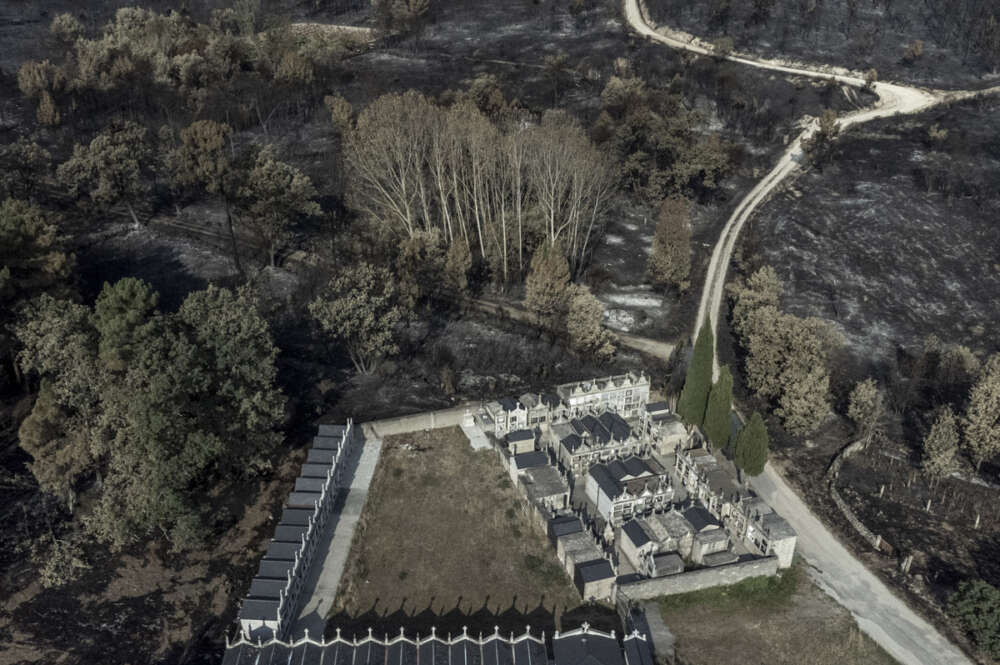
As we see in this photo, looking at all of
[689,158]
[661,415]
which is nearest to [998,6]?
[689,158]

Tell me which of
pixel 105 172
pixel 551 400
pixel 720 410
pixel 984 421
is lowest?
pixel 551 400

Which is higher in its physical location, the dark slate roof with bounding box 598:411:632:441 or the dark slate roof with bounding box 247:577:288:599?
the dark slate roof with bounding box 598:411:632:441

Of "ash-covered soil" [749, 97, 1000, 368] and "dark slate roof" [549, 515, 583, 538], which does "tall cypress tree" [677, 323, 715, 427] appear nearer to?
"dark slate roof" [549, 515, 583, 538]

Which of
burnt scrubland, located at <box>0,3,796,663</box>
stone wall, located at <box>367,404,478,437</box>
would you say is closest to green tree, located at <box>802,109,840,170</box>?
burnt scrubland, located at <box>0,3,796,663</box>

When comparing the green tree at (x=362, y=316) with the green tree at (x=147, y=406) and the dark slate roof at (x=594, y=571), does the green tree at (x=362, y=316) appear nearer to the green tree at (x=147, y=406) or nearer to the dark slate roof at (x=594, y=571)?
the green tree at (x=147, y=406)

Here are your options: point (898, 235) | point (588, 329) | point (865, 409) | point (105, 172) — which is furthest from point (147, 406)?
point (898, 235)

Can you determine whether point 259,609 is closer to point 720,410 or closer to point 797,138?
point 720,410
